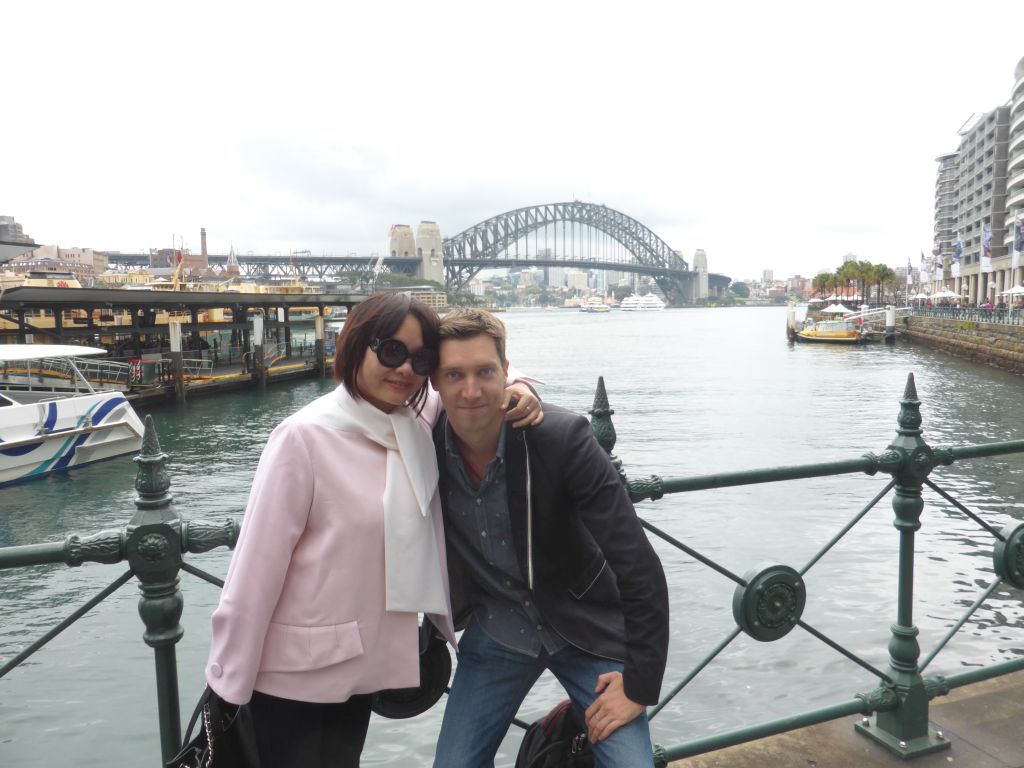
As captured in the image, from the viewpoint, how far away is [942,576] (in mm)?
A: 9766

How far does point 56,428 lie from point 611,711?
1831cm

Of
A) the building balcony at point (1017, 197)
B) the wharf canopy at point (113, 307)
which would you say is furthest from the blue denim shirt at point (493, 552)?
the building balcony at point (1017, 197)

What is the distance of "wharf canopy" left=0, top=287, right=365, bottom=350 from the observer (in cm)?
2641

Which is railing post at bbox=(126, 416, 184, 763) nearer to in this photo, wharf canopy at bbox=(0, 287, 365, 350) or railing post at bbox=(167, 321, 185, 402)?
wharf canopy at bbox=(0, 287, 365, 350)

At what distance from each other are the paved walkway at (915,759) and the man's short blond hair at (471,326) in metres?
1.62

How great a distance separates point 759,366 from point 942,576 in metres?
34.1

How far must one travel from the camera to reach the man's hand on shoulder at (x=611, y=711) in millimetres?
1814

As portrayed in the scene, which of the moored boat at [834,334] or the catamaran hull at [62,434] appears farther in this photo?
the moored boat at [834,334]

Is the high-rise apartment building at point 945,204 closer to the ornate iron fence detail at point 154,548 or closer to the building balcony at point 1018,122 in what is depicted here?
the building balcony at point 1018,122

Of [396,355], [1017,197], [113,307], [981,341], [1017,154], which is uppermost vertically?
[1017,154]

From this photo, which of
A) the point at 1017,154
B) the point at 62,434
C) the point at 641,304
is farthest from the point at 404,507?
the point at 641,304

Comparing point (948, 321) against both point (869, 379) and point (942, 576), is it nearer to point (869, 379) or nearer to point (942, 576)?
point (869, 379)

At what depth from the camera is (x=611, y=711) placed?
5.98 ft

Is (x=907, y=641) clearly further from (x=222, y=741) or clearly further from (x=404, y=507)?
(x=222, y=741)
